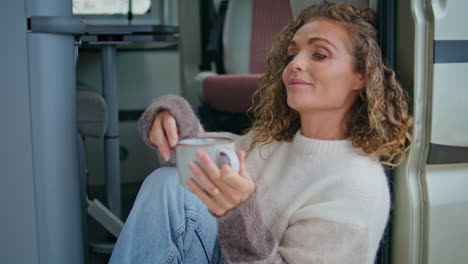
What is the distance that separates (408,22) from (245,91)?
5.12ft

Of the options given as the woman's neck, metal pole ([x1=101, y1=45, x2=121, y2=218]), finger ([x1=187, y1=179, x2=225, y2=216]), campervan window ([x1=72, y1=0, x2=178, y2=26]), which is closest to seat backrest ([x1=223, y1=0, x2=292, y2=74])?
campervan window ([x1=72, y1=0, x2=178, y2=26])

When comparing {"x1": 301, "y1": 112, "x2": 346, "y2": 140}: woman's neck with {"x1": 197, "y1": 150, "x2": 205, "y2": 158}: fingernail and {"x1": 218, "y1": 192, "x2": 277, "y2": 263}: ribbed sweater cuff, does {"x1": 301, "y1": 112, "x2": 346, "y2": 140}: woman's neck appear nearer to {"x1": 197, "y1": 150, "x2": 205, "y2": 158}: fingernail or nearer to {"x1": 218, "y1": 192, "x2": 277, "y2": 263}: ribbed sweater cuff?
{"x1": 218, "y1": 192, "x2": 277, "y2": 263}: ribbed sweater cuff

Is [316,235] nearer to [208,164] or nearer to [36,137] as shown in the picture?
[208,164]

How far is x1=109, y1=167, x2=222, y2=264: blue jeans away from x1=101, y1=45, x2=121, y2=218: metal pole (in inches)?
46.6

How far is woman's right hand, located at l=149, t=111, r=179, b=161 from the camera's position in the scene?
1.09 metres

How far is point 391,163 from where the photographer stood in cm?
116

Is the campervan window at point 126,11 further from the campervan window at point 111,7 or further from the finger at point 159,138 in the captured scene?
the finger at point 159,138

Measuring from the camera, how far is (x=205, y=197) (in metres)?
0.89

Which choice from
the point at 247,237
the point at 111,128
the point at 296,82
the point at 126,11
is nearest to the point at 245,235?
the point at 247,237

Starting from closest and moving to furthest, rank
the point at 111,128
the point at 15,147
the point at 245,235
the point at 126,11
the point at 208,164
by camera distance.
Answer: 1. the point at 208,164
2. the point at 245,235
3. the point at 15,147
4. the point at 111,128
5. the point at 126,11

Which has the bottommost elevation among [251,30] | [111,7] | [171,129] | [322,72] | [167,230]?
[167,230]

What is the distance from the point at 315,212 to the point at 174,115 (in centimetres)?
35

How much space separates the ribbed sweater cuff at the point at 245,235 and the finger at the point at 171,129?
0.21m

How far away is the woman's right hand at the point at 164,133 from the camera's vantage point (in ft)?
3.57
